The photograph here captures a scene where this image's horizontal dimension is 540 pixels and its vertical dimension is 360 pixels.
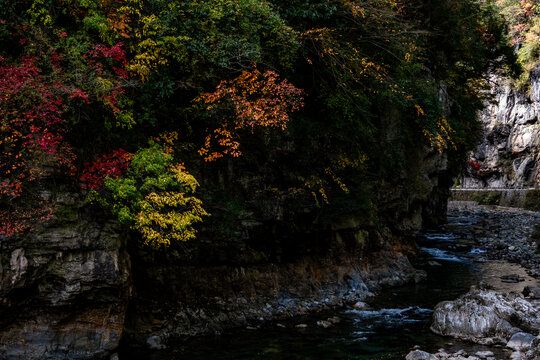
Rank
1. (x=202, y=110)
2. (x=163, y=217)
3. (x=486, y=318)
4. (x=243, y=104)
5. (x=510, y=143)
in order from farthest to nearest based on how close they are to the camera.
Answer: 1. (x=510, y=143)
2. (x=202, y=110)
3. (x=243, y=104)
4. (x=486, y=318)
5. (x=163, y=217)

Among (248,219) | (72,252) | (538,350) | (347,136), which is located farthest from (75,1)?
(538,350)

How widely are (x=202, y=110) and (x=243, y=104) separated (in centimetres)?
124

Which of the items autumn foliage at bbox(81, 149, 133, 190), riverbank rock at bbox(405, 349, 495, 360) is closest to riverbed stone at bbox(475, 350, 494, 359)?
riverbank rock at bbox(405, 349, 495, 360)

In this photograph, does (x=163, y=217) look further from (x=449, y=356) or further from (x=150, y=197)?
(x=449, y=356)

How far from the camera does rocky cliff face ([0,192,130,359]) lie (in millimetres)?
6926

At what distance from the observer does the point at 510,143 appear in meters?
45.2

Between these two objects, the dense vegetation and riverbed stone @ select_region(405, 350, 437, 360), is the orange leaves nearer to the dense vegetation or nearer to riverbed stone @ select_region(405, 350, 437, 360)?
the dense vegetation

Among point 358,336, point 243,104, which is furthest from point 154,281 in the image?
point 358,336

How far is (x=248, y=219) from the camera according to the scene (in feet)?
36.2

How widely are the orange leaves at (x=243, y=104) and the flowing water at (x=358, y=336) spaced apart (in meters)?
4.37

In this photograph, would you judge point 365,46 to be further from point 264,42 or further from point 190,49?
point 190,49

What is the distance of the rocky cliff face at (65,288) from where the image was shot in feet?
22.7

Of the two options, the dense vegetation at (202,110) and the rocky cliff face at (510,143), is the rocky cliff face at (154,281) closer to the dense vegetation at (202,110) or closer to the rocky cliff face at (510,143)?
the dense vegetation at (202,110)

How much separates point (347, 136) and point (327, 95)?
1.65m
